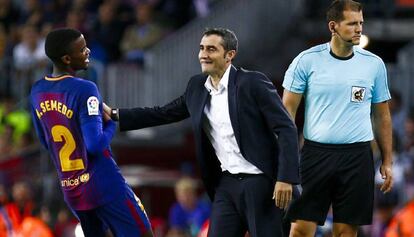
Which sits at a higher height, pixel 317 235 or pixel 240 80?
pixel 240 80

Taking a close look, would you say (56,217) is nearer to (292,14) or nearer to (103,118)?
(292,14)

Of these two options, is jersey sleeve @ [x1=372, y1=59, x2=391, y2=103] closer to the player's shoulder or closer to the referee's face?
the referee's face

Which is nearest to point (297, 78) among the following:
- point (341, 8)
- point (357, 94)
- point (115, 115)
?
point (357, 94)

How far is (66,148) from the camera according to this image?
1024 cm

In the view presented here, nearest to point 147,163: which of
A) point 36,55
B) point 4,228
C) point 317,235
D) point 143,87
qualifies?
point 143,87

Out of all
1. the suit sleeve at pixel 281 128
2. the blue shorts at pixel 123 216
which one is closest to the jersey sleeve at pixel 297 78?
the suit sleeve at pixel 281 128

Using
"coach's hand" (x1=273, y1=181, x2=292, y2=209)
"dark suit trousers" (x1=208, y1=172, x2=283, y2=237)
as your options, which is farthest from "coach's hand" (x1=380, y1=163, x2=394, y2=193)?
"coach's hand" (x1=273, y1=181, x2=292, y2=209)

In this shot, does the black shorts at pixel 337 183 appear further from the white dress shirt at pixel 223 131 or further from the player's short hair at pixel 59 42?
the player's short hair at pixel 59 42

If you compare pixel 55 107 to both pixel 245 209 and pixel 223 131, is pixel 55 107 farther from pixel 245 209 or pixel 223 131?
pixel 245 209

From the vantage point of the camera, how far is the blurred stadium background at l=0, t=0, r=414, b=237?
19.1 metres

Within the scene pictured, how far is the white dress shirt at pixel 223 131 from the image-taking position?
10.3 metres

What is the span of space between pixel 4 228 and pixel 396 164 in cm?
448

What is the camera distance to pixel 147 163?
20.3m

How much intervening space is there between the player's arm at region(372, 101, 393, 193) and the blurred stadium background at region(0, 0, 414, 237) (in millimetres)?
6870
